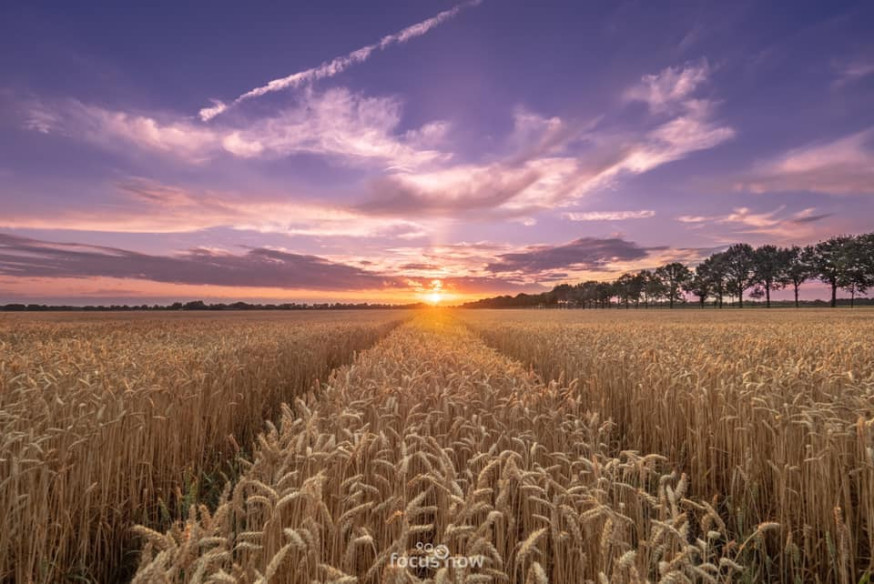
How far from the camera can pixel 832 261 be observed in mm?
91000

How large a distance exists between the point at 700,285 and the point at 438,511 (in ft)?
453

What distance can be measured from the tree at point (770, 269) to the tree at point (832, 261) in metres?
5.65

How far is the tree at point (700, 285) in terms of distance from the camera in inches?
4653

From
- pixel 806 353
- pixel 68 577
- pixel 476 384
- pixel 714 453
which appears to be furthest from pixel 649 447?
pixel 68 577

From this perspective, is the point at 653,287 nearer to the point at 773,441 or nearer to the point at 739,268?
the point at 739,268

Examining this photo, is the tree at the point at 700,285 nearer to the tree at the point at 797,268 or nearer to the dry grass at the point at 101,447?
the tree at the point at 797,268

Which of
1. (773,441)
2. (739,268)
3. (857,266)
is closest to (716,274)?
(739,268)

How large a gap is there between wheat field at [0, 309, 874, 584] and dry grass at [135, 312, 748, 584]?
23 mm

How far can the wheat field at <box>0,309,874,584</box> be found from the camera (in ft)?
7.97

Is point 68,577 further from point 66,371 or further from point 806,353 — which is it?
point 806,353

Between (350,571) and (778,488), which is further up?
(350,571)

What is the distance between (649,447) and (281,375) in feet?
27.3

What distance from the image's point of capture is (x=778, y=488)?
14.5 feet

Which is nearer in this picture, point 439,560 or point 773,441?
point 439,560
